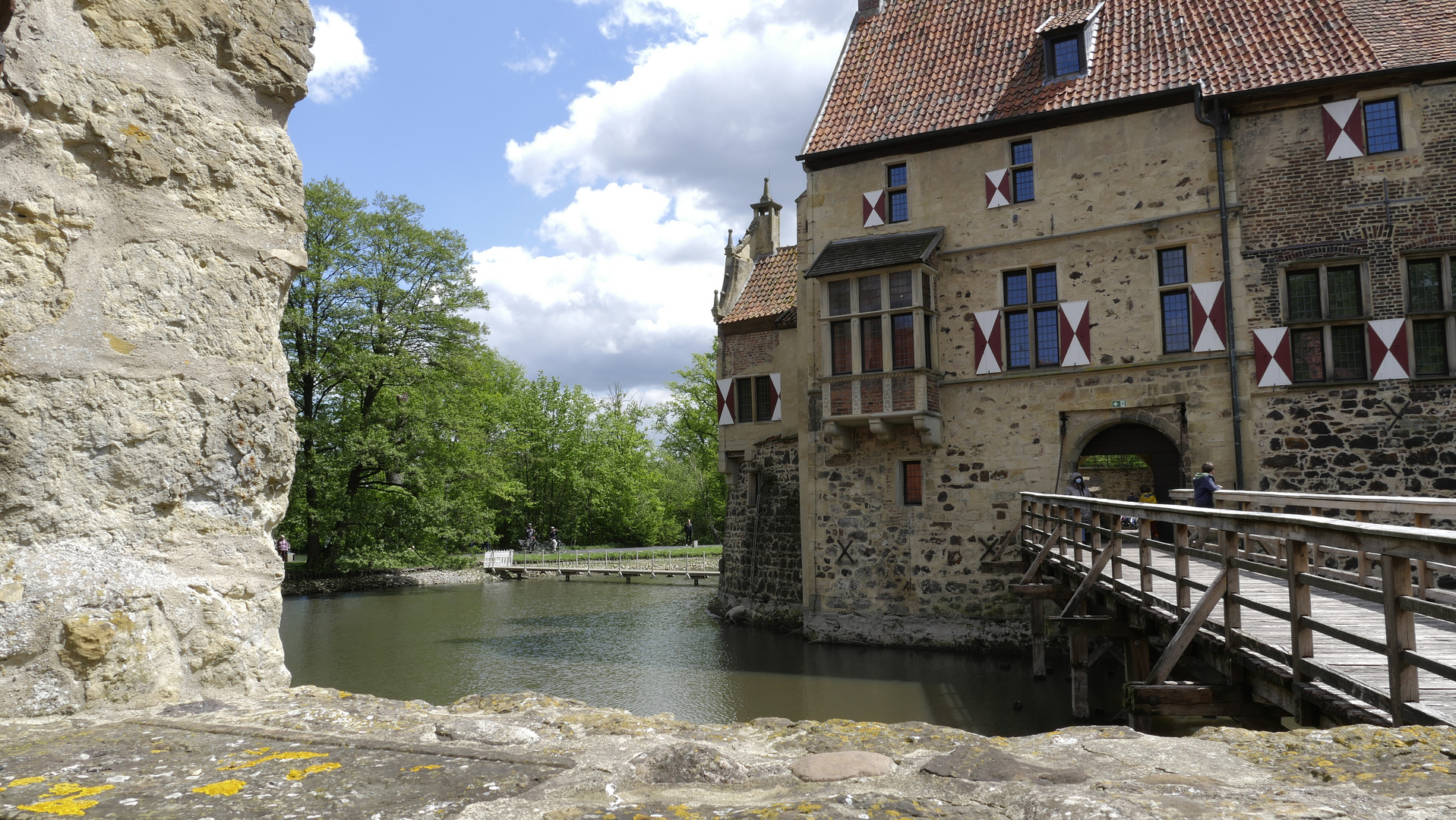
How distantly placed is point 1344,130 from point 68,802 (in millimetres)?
17236

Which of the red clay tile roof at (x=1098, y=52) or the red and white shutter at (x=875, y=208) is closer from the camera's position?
the red clay tile roof at (x=1098, y=52)

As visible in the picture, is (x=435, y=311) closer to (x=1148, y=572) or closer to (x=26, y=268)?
(x=1148, y=572)

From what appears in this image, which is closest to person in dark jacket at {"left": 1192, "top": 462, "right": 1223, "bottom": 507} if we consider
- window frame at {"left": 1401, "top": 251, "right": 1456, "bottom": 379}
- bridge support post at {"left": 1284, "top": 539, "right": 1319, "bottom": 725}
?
window frame at {"left": 1401, "top": 251, "right": 1456, "bottom": 379}

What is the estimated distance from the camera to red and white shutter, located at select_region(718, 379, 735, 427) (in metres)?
22.2

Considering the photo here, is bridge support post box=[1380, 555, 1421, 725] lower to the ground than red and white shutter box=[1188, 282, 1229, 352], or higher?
lower

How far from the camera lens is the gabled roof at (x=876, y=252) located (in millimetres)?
16469

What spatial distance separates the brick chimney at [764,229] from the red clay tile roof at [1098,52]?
6.37 metres

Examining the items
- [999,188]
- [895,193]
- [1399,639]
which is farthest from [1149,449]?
[1399,639]

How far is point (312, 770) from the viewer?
1838 mm

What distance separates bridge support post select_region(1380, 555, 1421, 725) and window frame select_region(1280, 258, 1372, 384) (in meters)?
11.7

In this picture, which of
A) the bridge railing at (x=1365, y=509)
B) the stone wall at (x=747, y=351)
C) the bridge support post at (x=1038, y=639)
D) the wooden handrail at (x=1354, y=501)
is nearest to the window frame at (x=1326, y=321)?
the bridge railing at (x=1365, y=509)

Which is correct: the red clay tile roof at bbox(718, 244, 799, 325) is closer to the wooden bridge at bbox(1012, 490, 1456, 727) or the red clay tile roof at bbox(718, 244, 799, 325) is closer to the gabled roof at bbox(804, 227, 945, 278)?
the gabled roof at bbox(804, 227, 945, 278)

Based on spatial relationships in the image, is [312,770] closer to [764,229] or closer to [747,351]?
[747,351]

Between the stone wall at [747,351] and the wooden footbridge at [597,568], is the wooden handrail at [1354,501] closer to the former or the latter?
the stone wall at [747,351]
